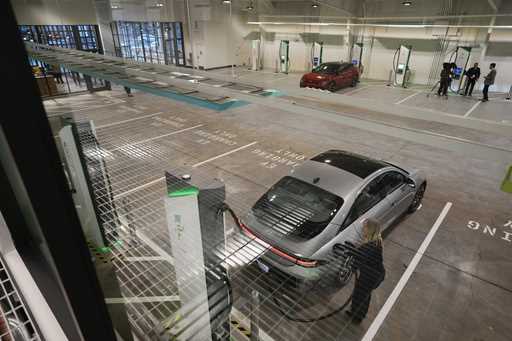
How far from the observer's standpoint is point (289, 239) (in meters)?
3.55

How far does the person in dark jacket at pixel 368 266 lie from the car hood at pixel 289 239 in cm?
46

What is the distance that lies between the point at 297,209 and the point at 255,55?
55.2 ft

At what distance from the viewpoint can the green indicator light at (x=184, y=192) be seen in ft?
5.19

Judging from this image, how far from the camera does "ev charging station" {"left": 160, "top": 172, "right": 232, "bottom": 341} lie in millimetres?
1248

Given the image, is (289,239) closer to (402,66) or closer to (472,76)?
(472,76)

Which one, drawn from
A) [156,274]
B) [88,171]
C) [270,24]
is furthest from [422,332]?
[270,24]

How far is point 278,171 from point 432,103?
9297mm

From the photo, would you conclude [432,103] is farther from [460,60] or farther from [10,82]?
[10,82]

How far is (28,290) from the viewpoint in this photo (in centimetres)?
98

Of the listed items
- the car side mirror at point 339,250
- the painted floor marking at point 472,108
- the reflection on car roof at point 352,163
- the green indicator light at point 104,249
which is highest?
the green indicator light at point 104,249

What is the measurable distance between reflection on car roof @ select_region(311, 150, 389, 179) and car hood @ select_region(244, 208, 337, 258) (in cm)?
109

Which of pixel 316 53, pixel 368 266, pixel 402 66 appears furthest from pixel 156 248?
pixel 316 53

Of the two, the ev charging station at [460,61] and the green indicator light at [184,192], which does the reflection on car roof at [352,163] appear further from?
the ev charging station at [460,61]

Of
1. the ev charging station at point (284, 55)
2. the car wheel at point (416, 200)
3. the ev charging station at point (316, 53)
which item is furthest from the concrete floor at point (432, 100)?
the car wheel at point (416, 200)
